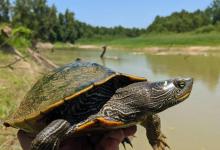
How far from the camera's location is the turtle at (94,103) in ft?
8.05

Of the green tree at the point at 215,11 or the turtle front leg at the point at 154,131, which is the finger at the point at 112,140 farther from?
the green tree at the point at 215,11

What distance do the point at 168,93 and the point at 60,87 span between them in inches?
27.0

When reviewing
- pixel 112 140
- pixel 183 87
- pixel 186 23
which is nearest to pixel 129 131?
pixel 112 140

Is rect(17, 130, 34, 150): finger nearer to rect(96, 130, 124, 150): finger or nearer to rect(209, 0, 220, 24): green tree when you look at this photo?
rect(96, 130, 124, 150): finger

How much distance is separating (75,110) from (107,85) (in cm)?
27

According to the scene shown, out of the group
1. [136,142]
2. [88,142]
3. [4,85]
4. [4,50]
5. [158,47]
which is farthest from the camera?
[158,47]

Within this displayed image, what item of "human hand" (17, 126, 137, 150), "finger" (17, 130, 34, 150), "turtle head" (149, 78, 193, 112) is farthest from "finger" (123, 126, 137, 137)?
"finger" (17, 130, 34, 150)

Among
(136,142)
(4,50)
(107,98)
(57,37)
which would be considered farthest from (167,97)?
(57,37)

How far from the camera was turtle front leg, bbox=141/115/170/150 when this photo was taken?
9.69 feet

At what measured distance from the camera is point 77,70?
2801 mm

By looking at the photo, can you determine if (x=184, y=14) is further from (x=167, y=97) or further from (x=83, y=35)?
(x=167, y=97)

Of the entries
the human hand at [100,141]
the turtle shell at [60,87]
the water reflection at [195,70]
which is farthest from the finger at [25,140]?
the water reflection at [195,70]

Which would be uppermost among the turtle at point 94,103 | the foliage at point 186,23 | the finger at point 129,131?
the turtle at point 94,103

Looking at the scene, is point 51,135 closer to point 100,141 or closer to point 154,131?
point 100,141
